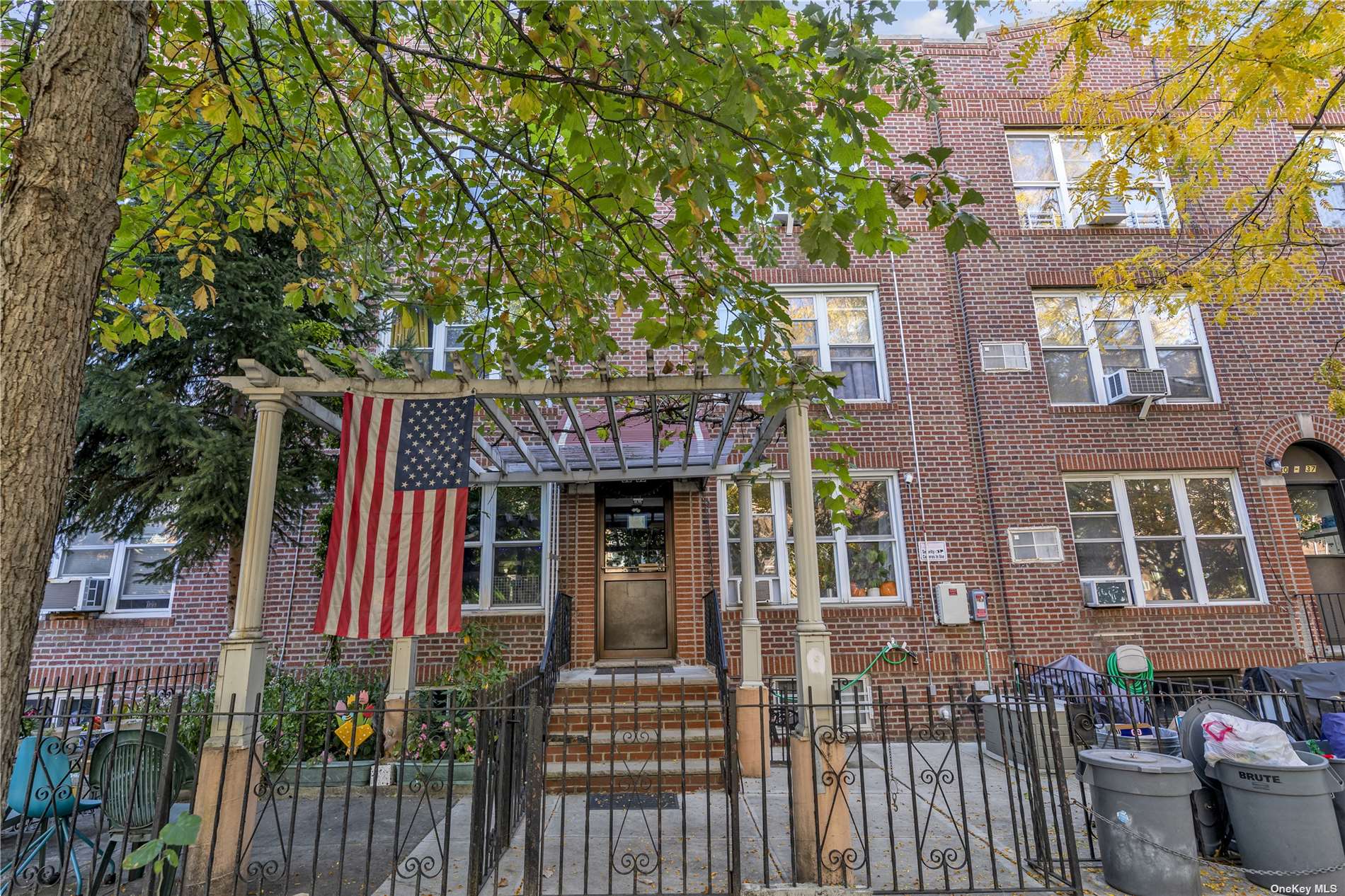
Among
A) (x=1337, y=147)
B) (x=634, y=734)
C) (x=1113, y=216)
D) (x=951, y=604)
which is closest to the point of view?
(x=634, y=734)

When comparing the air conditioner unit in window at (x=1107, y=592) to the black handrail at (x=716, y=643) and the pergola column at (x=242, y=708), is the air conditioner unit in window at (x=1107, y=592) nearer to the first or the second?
the black handrail at (x=716, y=643)

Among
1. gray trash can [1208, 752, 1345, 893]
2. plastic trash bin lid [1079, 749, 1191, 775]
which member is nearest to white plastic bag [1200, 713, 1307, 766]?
gray trash can [1208, 752, 1345, 893]

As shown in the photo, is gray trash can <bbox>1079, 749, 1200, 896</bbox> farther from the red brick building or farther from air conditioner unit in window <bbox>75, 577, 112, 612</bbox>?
air conditioner unit in window <bbox>75, 577, 112, 612</bbox>

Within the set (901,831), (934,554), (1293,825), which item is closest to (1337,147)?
(934,554)

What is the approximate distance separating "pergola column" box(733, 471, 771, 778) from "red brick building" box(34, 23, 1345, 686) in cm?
118

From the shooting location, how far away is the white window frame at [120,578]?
896cm

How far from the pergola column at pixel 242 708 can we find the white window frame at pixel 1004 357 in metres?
9.10

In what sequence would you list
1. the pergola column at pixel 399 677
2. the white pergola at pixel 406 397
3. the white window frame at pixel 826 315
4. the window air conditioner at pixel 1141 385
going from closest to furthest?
the white pergola at pixel 406 397
the pergola column at pixel 399 677
the window air conditioner at pixel 1141 385
the white window frame at pixel 826 315

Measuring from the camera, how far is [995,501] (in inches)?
374

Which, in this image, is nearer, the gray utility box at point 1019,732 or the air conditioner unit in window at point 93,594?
the gray utility box at point 1019,732

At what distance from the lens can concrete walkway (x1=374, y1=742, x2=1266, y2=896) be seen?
4117mm

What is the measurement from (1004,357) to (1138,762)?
683 centimetres

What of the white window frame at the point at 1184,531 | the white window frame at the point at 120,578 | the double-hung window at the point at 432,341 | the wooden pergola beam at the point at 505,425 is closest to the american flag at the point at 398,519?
the wooden pergola beam at the point at 505,425

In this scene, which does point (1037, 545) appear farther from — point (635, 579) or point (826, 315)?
point (635, 579)
